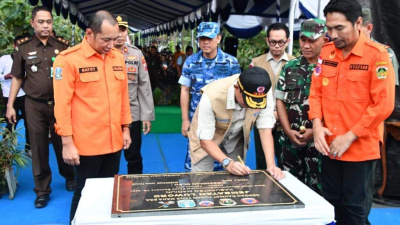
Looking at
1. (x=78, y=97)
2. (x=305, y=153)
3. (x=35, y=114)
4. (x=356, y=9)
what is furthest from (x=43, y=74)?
(x=356, y=9)

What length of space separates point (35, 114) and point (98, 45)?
4.32 feet

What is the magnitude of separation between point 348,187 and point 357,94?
0.52 m

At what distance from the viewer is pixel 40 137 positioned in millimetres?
3367

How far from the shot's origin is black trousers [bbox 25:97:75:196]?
10.9ft

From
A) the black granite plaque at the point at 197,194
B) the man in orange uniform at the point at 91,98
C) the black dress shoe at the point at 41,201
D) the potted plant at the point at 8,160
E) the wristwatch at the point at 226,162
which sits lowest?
the black dress shoe at the point at 41,201

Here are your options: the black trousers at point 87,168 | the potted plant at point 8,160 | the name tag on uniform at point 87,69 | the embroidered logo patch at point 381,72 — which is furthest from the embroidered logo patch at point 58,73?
the embroidered logo patch at point 381,72

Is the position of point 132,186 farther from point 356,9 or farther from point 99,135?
point 356,9

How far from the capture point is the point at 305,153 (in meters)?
2.73

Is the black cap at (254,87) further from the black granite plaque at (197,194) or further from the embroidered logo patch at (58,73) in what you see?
the embroidered logo patch at (58,73)

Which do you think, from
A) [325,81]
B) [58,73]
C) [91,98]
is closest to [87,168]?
[91,98]

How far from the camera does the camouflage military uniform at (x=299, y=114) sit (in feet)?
8.82

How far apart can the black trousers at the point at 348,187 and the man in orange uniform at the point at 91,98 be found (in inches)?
53.4

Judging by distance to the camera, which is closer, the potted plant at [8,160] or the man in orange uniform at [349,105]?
the man in orange uniform at [349,105]

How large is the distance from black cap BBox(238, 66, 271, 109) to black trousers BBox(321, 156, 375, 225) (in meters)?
0.64
